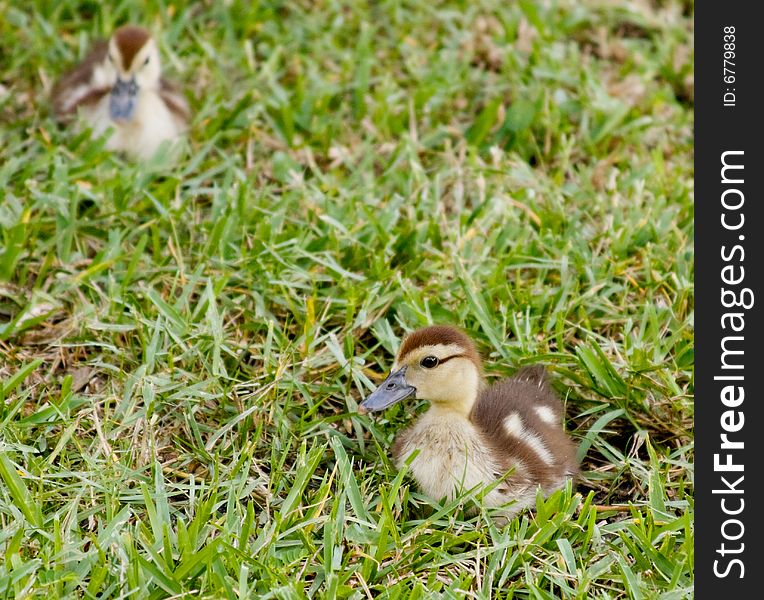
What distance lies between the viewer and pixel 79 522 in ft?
11.4

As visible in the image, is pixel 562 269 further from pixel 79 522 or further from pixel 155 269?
pixel 79 522

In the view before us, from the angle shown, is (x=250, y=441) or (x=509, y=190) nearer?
(x=250, y=441)

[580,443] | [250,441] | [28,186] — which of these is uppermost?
[28,186]

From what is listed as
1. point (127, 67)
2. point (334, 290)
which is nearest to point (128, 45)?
point (127, 67)

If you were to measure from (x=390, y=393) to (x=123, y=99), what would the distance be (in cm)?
235

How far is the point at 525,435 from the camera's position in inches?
146

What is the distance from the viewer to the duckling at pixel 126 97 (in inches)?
205

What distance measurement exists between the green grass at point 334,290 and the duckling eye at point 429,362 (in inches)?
14.1

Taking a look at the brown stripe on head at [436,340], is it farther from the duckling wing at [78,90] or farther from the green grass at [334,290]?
the duckling wing at [78,90]

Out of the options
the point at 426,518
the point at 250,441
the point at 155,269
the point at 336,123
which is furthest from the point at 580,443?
the point at 336,123

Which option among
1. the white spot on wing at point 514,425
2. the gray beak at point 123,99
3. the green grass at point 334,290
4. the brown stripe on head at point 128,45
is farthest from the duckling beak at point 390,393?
the brown stripe on head at point 128,45

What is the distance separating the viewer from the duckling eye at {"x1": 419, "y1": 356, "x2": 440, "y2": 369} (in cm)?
358

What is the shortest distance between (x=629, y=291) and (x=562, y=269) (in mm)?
286

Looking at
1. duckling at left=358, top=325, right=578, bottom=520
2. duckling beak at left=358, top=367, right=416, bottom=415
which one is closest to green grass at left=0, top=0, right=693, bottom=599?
duckling at left=358, top=325, right=578, bottom=520
